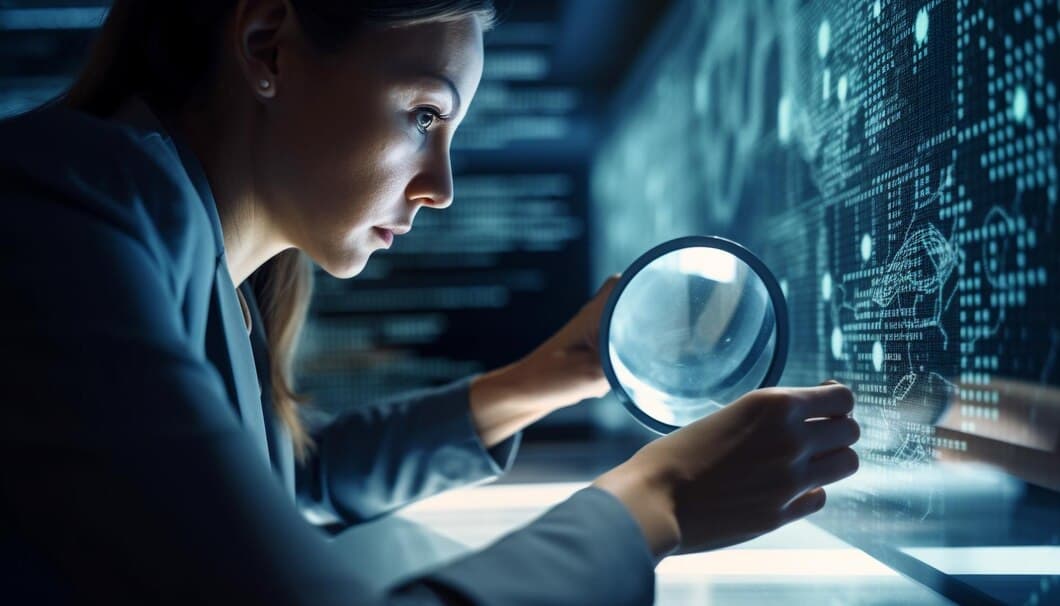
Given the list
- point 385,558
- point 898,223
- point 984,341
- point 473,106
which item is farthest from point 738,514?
point 473,106

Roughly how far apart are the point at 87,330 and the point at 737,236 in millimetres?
982

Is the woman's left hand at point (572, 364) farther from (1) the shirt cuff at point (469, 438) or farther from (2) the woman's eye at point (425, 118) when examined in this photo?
(2) the woman's eye at point (425, 118)

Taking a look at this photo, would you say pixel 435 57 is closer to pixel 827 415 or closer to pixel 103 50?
pixel 103 50

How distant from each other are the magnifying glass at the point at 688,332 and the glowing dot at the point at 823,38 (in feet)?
0.96

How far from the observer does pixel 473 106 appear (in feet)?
6.39

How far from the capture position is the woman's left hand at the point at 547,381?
1017 mm

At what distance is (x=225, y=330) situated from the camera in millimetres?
645

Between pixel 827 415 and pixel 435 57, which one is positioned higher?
pixel 435 57

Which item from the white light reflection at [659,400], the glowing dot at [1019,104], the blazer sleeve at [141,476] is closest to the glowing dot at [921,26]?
the glowing dot at [1019,104]

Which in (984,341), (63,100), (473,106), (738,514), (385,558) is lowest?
(385,558)

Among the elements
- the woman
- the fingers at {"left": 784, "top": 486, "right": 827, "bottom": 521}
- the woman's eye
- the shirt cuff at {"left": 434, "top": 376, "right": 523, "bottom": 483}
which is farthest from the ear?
the fingers at {"left": 784, "top": 486, "right": 827, "bottom": 521}

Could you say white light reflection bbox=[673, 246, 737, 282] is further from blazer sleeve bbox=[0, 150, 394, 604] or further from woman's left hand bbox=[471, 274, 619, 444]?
blazer sleeve bbox=[0, 150, 394, 604]

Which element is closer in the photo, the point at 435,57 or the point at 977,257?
the point at 977,257

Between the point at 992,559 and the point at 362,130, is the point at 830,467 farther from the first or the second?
the point at 362,130
